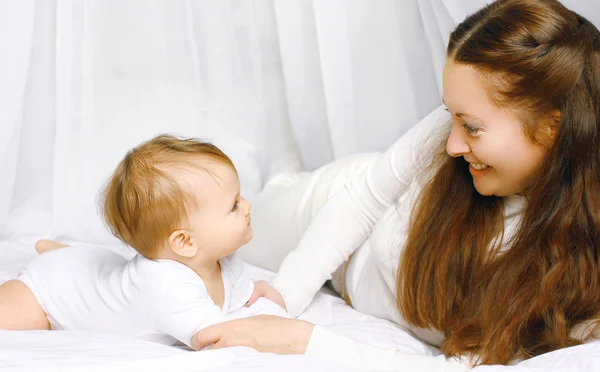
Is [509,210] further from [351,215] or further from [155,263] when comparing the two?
[155,263]

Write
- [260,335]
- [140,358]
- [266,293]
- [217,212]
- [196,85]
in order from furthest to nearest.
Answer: [196,85] → [266,293] → [217,212] → [260,335] → [140,358]

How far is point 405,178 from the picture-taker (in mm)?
1685

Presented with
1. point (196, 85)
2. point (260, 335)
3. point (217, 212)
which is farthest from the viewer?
point (196, 85)

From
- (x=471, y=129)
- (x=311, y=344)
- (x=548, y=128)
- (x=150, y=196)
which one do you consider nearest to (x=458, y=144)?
(x=471, y=129)

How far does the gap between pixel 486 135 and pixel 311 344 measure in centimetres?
46

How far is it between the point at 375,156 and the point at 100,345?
0.94 metres

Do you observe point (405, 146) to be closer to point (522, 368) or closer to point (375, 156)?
point (375, 156)

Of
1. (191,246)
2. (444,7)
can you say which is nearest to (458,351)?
(191,246)

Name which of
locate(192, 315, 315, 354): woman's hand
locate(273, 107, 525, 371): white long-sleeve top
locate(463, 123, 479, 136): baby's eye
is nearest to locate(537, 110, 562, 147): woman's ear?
locate(463, 123, 479, 136): baby's eye

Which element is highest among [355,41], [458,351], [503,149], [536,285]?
[355,41]

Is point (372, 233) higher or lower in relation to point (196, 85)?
lower

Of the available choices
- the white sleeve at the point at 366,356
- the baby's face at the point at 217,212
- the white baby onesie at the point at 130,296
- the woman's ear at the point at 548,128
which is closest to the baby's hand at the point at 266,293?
the white baby onesie at the point at 130,296

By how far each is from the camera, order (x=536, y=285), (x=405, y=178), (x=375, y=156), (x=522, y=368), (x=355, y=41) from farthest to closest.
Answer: (x=355, y=41), (x=375, y=156), (x=405, y=178), (x=536, y=285), (x=522, y=368)

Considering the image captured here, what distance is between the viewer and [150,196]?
141 cm
